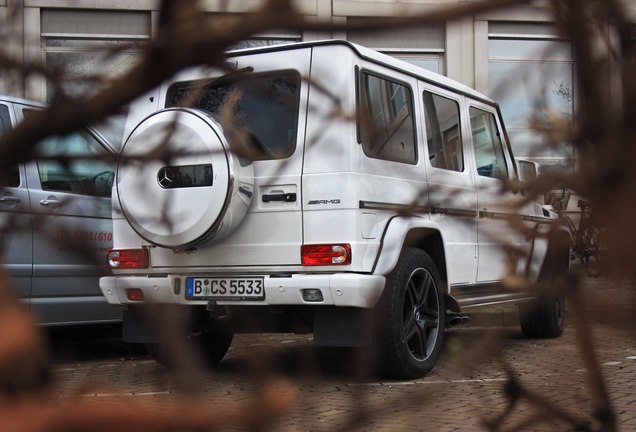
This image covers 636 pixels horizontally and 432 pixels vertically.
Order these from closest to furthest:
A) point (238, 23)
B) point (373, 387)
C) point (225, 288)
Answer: point (238, 23) < point (373, 387) < point (225, 288)

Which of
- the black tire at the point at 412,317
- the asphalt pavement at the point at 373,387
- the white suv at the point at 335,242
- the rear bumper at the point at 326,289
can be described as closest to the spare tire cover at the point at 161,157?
the asphalt pavement at the point at 373,387

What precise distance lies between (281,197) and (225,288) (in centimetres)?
69

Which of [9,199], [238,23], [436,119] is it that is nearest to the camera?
[238,23]

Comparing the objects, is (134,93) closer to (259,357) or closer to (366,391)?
(259,357)

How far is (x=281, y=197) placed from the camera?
525cm

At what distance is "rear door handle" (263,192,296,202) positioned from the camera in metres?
5.21

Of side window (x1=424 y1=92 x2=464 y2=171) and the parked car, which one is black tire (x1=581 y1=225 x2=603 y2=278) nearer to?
the parked car

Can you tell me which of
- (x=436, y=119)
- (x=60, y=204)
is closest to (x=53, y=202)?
(x=60, y=204)

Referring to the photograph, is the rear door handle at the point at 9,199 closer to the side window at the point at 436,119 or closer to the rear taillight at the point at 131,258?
the rear taillight at the point at 131,258

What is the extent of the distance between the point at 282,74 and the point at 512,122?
807 mm

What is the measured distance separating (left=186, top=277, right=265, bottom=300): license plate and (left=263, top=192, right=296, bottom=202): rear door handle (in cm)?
53

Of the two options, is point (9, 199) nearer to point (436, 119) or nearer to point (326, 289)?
point (326, 289)

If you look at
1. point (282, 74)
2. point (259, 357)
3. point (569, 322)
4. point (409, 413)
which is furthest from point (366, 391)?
point (282, 74)

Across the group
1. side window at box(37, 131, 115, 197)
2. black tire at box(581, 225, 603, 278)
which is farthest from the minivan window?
black tire at box(581, 225, 603, 278)
